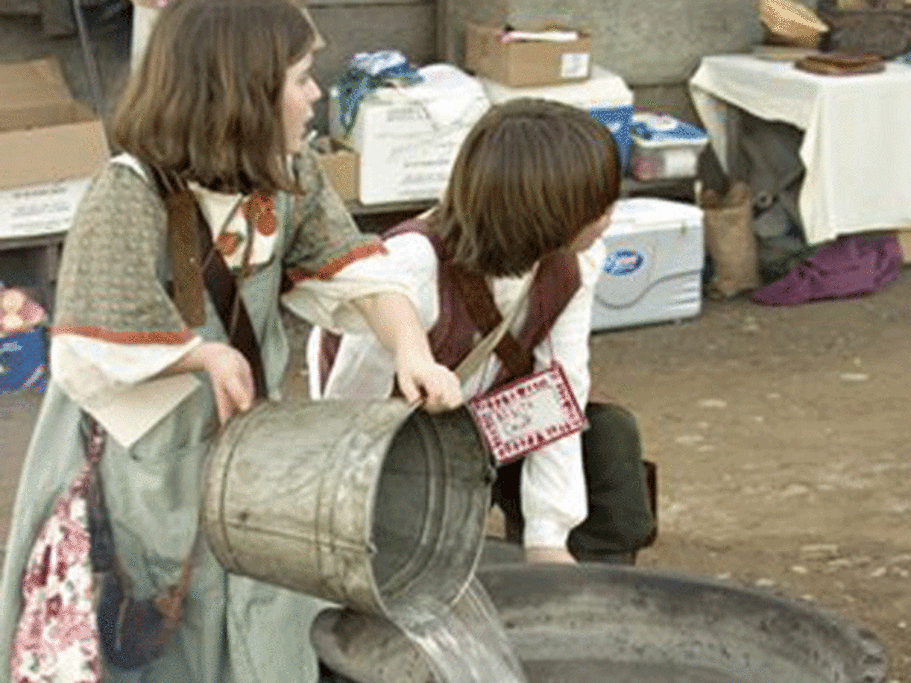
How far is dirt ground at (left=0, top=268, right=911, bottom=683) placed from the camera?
4.20 meters

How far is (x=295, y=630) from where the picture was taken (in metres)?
2.68

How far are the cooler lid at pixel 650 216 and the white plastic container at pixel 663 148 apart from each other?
Answer: 0.15 meters

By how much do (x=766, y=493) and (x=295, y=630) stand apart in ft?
7.51

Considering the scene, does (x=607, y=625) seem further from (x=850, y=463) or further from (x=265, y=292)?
(x=850, y=463)

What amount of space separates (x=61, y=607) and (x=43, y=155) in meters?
3.13

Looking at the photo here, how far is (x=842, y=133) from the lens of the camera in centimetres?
646

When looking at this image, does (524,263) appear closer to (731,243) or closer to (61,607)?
(61,607)

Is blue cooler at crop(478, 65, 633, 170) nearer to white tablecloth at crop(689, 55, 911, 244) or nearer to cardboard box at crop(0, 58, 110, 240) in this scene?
white tablecloth at crop(689, 55, 911, 244)

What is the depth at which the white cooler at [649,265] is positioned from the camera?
6.09 m

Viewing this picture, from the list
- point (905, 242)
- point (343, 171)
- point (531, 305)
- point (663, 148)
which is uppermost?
point (531, 305)

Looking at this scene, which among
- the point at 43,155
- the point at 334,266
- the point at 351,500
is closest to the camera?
the point at 351,500

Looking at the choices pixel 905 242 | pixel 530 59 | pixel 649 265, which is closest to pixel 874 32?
pixel 905 242

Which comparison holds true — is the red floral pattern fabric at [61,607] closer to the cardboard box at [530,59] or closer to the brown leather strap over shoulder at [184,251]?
the brown leather strap over shoulder at [184,251]

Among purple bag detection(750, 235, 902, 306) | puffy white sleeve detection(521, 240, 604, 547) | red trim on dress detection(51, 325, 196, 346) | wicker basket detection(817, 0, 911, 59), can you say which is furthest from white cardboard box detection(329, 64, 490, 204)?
red trim on dress detection(51, 325, 196, 346)
